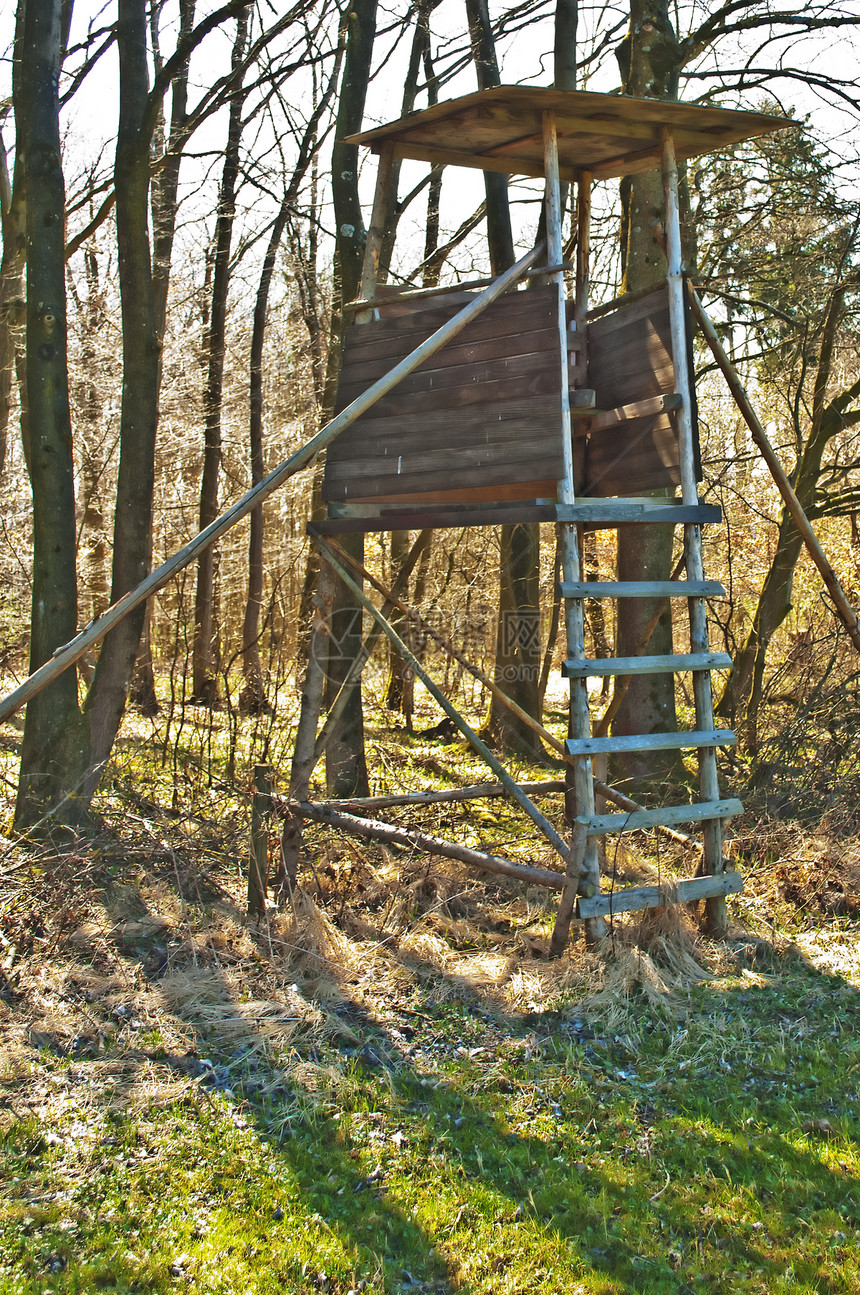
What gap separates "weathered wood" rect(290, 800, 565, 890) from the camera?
227 inches

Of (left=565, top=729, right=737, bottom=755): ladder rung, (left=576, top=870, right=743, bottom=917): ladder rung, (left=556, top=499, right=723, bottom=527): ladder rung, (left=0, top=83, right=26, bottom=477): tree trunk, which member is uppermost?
(left=0, top=83, right=26, bottom=477): tree trunk

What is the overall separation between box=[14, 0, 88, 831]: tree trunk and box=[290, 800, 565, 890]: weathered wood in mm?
1861

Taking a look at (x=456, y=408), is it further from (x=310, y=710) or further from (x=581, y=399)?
(x=310, y=710)

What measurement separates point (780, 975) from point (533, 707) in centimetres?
654

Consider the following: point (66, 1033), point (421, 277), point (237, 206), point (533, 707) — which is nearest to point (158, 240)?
point (237, 206)

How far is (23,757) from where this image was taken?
285 inches

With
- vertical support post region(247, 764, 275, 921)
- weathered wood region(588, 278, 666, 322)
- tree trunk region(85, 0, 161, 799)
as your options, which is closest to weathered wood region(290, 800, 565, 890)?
vertical support post region(247, 764, 275, 921)

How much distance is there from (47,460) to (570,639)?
4.09 meters

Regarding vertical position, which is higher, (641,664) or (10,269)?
(10,269)

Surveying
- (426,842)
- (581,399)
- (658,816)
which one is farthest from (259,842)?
(581,399)

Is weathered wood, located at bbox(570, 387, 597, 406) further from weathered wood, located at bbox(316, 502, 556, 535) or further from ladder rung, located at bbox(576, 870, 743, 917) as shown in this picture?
ladder rung, located at bbox(576, 870, 743, 917)

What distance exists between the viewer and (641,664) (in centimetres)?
A: 593

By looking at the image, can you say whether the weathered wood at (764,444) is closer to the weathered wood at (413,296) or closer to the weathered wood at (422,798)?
the weathered wood at (413,296)

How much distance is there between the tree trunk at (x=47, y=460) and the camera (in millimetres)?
7148
